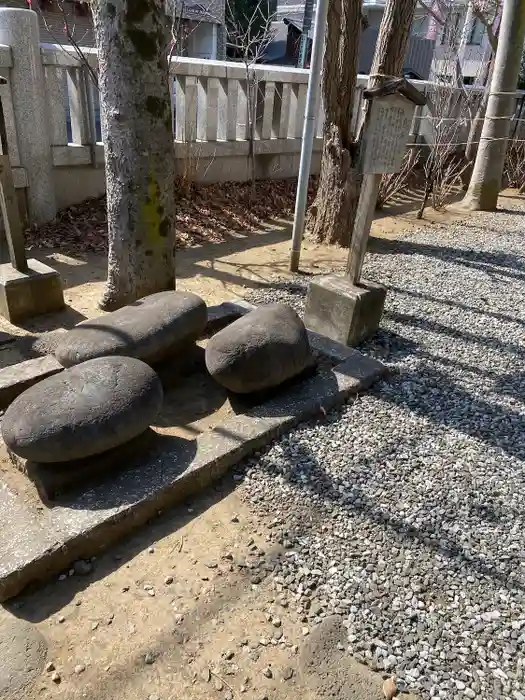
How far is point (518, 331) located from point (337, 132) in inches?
112

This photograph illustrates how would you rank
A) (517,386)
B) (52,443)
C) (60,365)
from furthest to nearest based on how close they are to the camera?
(517,386) < (60,365) < (52,443)

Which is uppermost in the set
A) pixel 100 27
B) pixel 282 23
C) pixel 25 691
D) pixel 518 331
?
pixel 282 23

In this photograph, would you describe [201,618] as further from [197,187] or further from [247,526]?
[197,187]

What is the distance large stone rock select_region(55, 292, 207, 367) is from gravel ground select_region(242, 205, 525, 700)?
0.85 meters

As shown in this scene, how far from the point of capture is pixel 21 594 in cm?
183

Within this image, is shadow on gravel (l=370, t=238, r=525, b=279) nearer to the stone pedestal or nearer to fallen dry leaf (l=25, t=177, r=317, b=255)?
fallen dry leaf (l=25, t=177, r=317, b=255)

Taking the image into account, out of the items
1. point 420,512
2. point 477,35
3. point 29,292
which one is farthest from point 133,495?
point 477,35

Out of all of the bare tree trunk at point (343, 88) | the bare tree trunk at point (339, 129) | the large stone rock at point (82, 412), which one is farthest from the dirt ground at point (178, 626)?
the bare tree trunk at point (339, 129)

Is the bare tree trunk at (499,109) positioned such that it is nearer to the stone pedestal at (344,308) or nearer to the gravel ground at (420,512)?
the gravel ground at (420,512)

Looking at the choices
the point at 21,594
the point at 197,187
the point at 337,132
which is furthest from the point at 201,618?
the point at 197,187

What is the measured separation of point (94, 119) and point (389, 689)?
597cm

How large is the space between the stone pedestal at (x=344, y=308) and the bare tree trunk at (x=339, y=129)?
225 cm

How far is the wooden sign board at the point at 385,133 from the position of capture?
10.5 feet

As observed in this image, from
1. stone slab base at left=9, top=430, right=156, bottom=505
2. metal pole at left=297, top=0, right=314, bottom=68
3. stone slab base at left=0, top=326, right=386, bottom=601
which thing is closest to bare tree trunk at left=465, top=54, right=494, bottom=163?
stone slab base at left=0, top=326, right=386, bottom=601
